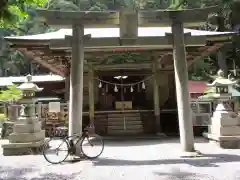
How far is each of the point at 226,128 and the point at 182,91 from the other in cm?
300

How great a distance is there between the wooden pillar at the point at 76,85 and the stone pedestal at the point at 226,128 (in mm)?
5380

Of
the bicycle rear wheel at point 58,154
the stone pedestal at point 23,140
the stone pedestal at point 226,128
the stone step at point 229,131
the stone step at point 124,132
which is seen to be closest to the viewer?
the bicycle rear wheel at point 58,154

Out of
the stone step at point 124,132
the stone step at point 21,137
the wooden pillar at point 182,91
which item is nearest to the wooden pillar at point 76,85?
the stone step at point 21,137

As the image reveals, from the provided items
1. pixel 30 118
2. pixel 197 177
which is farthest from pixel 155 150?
pixel 30 118

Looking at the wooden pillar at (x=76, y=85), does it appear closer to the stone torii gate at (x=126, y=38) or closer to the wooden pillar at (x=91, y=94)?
the stone torii gate at (x=126, y=38)

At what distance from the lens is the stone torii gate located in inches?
361

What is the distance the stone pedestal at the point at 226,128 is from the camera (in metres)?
10.8

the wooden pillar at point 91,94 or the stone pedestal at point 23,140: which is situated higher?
the wooden pillar at point 91,94

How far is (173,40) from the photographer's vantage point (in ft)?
31.3

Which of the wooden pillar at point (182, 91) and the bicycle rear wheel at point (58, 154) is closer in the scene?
the bicycle rear wheel at point (58, 154)

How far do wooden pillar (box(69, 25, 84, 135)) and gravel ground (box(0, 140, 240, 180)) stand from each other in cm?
119

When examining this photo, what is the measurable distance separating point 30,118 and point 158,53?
23.7 ft

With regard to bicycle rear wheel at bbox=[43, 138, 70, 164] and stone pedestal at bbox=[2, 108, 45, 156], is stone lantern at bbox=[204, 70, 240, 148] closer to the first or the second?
bicycle rear wheel at bbox=[43, 138, 70, 164]

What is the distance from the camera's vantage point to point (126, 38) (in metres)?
9.34
